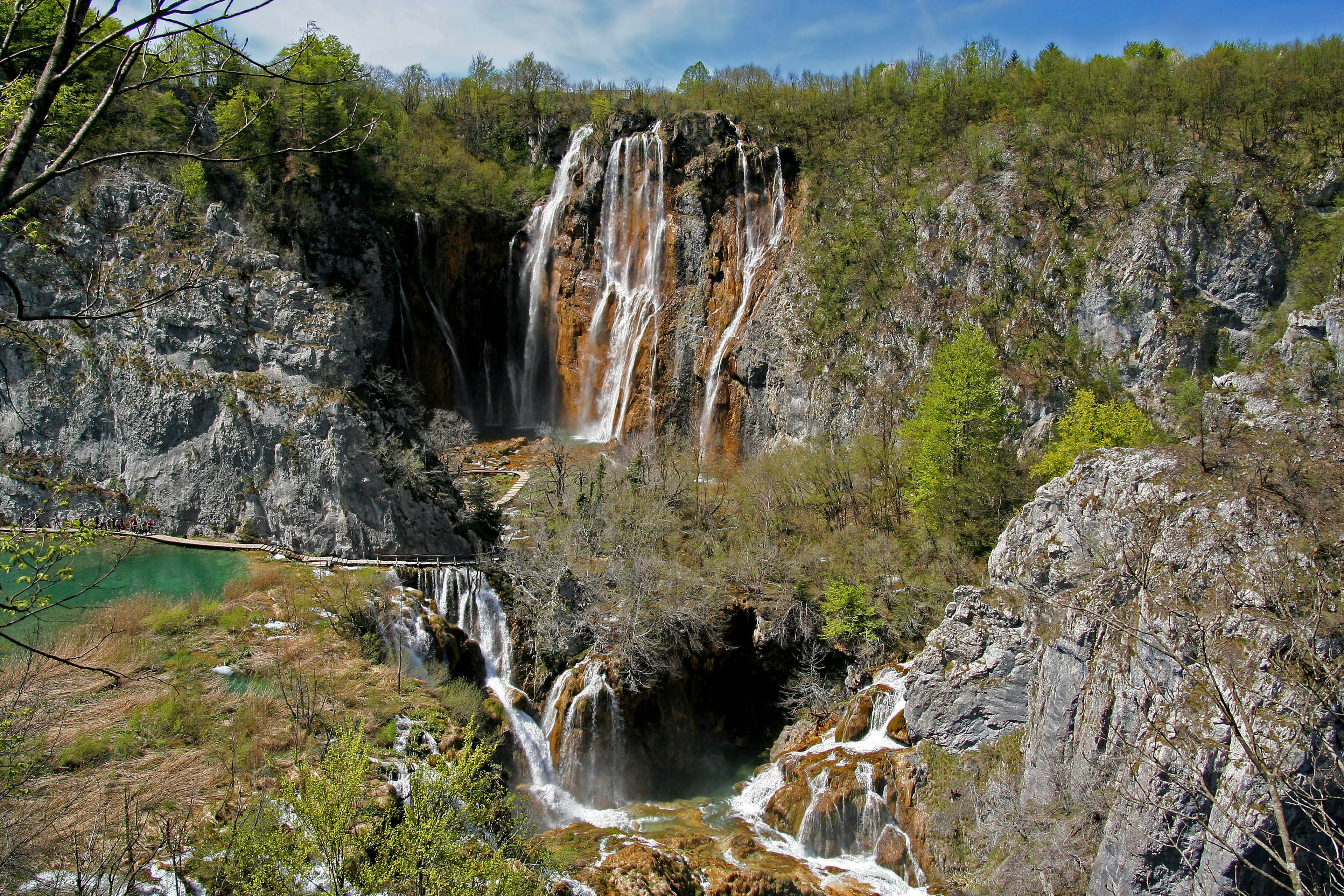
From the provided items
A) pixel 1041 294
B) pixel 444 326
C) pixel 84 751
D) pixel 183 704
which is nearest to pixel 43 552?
pixel 84 751

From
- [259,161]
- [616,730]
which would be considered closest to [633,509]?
[616,730]

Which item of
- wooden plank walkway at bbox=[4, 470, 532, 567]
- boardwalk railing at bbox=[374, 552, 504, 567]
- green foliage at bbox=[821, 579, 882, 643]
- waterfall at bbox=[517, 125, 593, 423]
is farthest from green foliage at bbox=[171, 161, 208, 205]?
green foliage at bbox=[821, 579, 882, 643]

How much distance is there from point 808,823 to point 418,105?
54213 millimetres

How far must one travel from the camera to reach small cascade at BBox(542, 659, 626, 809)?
2150 cm

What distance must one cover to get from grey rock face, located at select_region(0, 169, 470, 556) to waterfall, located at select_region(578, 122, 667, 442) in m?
16.5

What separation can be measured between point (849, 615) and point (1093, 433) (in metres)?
9.79

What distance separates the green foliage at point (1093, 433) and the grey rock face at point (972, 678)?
5968mm

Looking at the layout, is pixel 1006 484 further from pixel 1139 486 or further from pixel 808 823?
pixel 808 823

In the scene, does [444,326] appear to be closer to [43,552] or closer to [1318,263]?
[43,552]

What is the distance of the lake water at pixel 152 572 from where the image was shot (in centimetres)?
2081

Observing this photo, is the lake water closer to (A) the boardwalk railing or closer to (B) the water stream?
(A) the boardwalk railing

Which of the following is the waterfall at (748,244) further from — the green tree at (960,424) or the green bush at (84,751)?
the green bush at (84,751)

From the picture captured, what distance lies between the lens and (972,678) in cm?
2020

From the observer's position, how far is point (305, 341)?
92.9 ft
